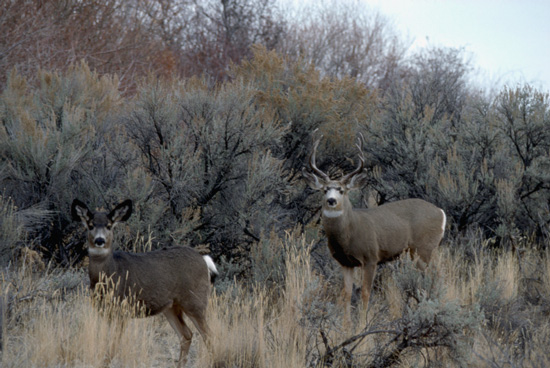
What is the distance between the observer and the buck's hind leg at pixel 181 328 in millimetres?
6445

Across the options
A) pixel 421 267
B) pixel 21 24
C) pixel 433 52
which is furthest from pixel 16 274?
pixel 433 52

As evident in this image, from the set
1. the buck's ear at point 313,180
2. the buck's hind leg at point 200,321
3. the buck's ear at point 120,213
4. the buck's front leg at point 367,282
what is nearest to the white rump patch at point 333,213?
the buck's ear at point 313,180

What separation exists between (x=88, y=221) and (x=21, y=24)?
10749 millimetres

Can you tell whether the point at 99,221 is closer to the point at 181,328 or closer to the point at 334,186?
the point at 181,328

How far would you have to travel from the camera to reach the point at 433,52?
93.7 feet

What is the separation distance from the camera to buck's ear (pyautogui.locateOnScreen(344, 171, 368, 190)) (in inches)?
325

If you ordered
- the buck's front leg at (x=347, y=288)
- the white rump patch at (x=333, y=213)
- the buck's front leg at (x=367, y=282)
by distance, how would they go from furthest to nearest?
the white rump patch at (x=333, y=213) → the buck's front leg at (x=367, y=282) → the buck's front leg at (x=347, y=288)

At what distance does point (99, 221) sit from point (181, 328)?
4.40ft

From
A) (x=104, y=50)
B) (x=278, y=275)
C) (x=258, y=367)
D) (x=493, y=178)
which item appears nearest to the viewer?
(x=258, y=367)

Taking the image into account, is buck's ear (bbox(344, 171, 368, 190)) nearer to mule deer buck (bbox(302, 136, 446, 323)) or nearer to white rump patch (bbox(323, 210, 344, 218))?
mule deer buck (bbox(302, 136, 446, 323))

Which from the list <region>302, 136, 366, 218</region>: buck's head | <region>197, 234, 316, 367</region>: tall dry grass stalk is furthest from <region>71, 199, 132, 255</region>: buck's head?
<region>302, 136, 366, 218</region>: buck's head

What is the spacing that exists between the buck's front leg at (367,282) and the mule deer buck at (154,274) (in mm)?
2147

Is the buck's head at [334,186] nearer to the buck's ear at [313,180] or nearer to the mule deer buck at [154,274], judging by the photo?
the buck's ear at [313,180]

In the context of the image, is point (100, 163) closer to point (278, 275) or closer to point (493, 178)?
point (278, 275)
